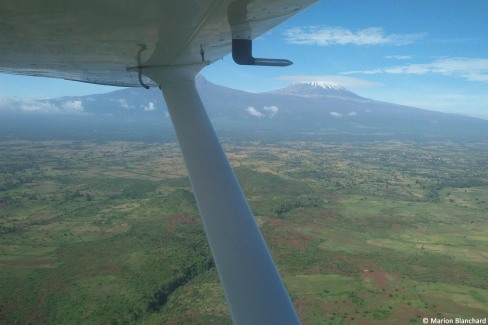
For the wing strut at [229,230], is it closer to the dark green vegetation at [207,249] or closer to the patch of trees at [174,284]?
the dark green vegetation at [207,249]

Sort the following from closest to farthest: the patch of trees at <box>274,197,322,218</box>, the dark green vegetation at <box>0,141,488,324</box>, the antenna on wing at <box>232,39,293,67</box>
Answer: the antenna on wing at <box>232,39,293,67</box> < the dark green vegetation at <box>0,141,488,324</box> < the patch of trees at <box>274,197,322,218</box>

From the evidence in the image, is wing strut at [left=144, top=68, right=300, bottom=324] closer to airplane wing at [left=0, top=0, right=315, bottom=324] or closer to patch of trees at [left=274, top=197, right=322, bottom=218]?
airplane wing at [left=0, top=0, right=315, bottom=324]

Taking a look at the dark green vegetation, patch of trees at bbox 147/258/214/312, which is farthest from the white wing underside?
patch of trees at bbox 147/258/214/312

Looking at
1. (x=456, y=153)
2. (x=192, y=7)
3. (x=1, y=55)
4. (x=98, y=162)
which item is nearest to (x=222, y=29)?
(x=192, y=7)

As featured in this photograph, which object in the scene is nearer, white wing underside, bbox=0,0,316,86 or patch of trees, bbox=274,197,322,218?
white wing underside, bbox=0,0,316,86

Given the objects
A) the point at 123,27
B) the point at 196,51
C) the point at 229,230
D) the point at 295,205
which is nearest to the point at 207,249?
the point at 295,205

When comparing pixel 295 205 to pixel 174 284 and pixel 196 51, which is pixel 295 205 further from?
pixel 196 51

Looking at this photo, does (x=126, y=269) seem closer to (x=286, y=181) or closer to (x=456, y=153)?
(x=286, y=181)

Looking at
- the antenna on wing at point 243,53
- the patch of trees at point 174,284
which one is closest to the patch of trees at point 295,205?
the patch of trees at point 174,284
